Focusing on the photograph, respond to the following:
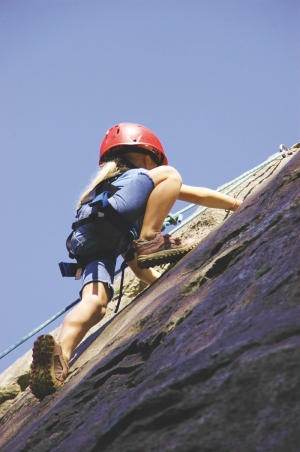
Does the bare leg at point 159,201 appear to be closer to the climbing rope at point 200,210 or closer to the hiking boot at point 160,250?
the hiking boot at point 160,250

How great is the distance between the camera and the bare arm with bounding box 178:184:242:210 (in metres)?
4.50

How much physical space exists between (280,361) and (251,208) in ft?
5.76

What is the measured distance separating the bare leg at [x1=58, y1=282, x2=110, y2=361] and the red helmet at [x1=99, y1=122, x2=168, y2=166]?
48.6 inches

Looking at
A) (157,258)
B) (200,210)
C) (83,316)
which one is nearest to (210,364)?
Answer: (83,316)

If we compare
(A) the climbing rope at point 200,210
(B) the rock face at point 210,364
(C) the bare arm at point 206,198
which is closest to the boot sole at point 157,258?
(B) the rock face at point 210,364

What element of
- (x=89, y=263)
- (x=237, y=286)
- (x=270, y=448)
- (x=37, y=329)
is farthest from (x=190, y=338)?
(x=37, y=329)

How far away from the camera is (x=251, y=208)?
11.0 ft

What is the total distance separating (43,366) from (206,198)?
1.81m

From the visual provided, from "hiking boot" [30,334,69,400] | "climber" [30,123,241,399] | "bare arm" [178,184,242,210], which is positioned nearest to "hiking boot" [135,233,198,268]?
"climber" [30,123,241,399]

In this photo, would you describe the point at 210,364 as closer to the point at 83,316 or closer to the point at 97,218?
the point at 83,316

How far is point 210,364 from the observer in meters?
1.88

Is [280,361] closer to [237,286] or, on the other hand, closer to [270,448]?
[270,448]

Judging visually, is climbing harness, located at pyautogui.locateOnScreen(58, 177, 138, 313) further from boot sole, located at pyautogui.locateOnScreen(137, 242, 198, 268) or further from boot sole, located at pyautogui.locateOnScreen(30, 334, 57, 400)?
boot sole, located at pyautogui.locateOnScreen(30, 334, 57, 400)

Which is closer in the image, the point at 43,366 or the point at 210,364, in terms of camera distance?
the point at 210,364
